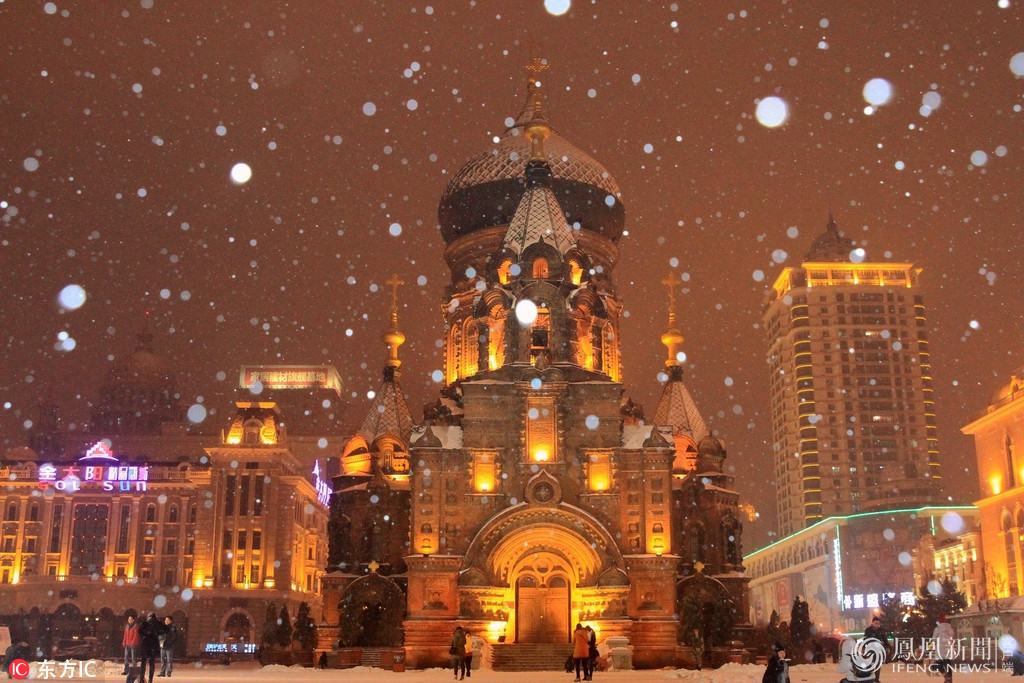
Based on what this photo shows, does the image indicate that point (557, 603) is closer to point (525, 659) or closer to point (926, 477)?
point (525, 659)

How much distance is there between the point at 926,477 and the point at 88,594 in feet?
223

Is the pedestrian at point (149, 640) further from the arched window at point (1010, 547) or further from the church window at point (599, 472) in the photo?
the arched window at point (1010, 547)

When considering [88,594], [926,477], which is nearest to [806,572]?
[926,477]

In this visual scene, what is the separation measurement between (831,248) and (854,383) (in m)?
17.2

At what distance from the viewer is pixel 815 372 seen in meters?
116

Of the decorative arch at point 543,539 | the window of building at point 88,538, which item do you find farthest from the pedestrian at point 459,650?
the window of building at point 88,538

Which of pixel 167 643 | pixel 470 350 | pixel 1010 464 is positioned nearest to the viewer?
pixel 167 643

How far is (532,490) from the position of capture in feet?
127

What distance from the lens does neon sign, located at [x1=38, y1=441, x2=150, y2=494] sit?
8188cm

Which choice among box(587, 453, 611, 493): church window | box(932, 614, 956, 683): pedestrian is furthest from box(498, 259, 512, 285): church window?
box(932, 614, 956, 683): pedestrian

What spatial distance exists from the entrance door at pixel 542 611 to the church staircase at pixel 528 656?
130cm

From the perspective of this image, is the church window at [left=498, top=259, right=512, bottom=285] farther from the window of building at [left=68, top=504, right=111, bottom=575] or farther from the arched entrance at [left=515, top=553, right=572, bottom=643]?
the window of building at [left=68, top=504, right=111, bottom=575]

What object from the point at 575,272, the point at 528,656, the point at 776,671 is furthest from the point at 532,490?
the point at 776,671

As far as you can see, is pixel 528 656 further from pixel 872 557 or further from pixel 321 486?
pixel 872 557
